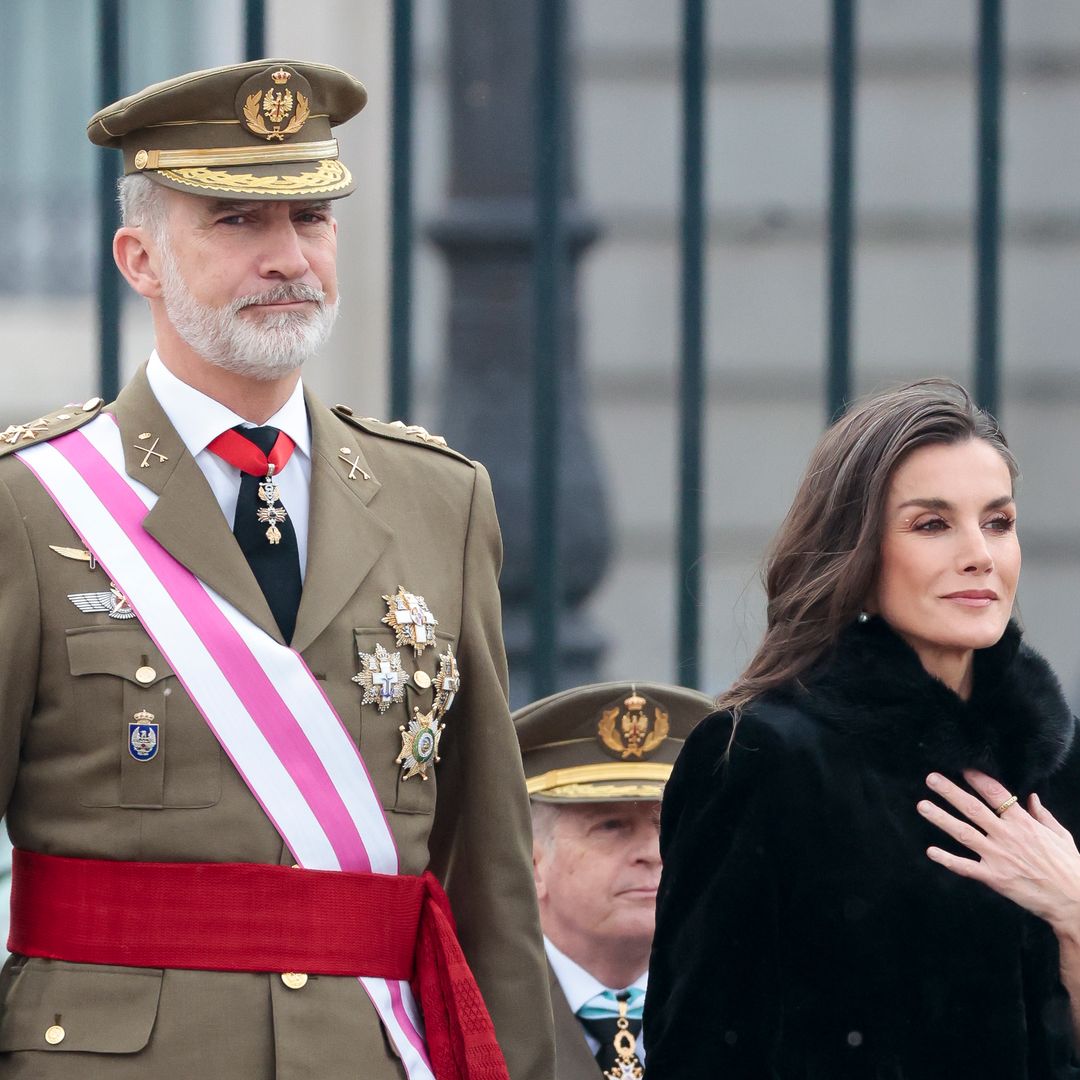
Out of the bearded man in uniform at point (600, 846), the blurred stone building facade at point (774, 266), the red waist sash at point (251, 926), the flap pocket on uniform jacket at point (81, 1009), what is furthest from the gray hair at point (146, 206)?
the blurred stone building facade at point (774, 266)

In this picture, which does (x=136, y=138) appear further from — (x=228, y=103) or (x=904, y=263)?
(x=904, y=263)

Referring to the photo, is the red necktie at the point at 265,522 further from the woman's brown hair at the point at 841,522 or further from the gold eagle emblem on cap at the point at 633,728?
the gold eagle emblem on cap at the point at 633,728

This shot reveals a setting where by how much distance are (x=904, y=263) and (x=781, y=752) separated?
14.0ft

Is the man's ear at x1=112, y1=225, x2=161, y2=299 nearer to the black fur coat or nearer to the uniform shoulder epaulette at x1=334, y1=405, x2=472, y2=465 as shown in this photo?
the uniform shoulder epaulette at x1=334, y1=405, x2=472, y2=465

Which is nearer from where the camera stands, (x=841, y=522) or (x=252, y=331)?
(x=252, y=331)

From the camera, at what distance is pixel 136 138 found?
9.87 feet

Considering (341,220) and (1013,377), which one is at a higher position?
(341,220)

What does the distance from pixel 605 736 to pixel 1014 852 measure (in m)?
1.00

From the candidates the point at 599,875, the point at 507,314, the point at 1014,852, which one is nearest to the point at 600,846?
the point at 599,875

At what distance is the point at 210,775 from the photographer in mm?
2785

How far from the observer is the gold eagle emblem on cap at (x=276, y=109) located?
2980 mm

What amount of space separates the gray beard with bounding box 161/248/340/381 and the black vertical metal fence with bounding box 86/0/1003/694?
41.3 inches

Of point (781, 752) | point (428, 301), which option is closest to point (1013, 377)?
point (428, 301)

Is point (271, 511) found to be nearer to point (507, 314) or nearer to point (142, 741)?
point (142, 741)
